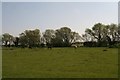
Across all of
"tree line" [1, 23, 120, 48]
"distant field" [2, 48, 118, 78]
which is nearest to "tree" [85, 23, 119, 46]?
"tree line" [1, 23, 120, 48]

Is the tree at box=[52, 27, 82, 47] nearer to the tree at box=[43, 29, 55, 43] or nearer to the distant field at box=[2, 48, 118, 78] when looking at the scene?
the tree at box=[43, 29, 55, 43]

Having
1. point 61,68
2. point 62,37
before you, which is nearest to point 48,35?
point 62,37

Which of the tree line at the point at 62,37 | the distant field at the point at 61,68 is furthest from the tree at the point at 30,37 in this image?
the distant field at the point at 61,68

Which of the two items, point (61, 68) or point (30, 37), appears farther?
point (30, 37)

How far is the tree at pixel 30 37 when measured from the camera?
6496 inches

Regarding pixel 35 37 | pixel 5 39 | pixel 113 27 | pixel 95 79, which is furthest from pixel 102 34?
pixel 95 79

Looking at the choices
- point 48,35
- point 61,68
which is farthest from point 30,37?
point 61,68

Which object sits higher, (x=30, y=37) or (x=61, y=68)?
(x=30, y=37)

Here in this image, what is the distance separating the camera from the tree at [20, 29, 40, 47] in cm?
16500

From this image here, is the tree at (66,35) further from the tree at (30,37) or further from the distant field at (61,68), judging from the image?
the distant field at (61,68)

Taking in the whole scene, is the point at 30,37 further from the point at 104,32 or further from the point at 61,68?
the point at 61,68

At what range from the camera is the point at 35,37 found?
169 metres

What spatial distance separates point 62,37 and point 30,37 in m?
20.1

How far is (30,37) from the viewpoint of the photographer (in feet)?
557
